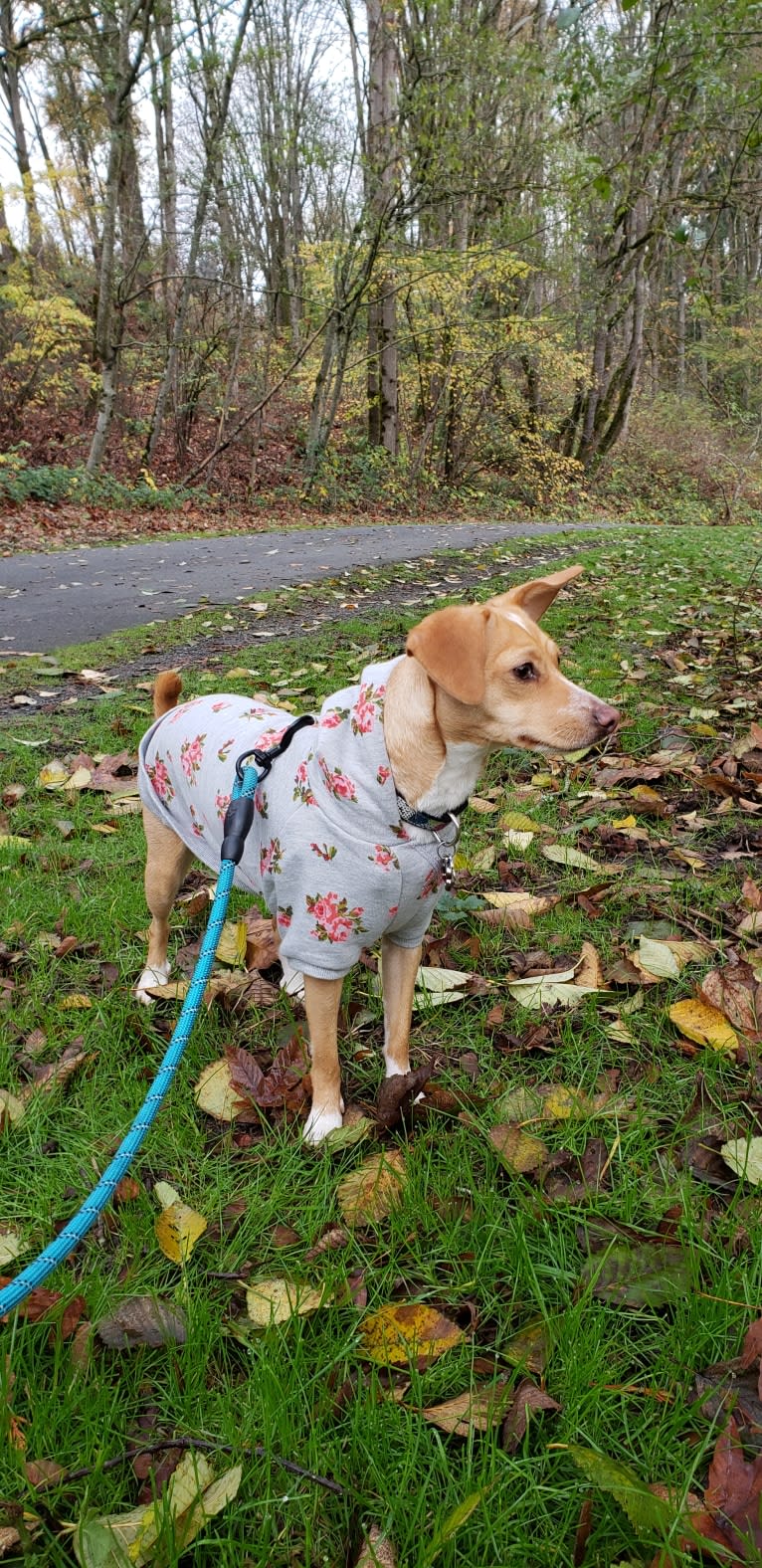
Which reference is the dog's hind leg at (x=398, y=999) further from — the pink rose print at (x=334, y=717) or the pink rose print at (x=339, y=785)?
the pink rose print at (x=334, y=717)

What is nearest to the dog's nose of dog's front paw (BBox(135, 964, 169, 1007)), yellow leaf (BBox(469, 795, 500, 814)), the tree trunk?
dog's front paw (BBox(135, 964, 169, 1007))

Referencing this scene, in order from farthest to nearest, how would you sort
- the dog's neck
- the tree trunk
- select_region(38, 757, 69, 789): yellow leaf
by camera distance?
the tree trunk, select_region(38, 757, 69, 789): yellow leaf, the dog's neck

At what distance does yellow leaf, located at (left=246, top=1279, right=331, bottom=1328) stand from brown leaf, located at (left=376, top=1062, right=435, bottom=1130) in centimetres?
53

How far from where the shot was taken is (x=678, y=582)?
9773 mm

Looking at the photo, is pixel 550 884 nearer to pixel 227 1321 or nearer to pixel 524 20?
pixel 227 1321

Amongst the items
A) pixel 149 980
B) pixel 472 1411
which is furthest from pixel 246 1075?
pixel 472 1411

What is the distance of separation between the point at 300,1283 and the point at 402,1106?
589mm

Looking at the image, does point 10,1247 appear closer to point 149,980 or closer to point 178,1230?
point 178,1230

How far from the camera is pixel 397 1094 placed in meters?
2.23

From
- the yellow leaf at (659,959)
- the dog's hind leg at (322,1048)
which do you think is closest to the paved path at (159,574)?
the dog's hind leg at (322,1048)

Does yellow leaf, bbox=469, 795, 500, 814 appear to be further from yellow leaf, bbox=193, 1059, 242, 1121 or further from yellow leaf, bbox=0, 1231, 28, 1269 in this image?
yellow leaf, bbox=0, 1231, 28, 1269

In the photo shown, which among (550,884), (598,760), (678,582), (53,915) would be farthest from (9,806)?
(678,582)

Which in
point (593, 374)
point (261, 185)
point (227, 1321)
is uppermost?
point (261, 185)

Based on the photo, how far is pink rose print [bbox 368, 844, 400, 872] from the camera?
6.95 ft
